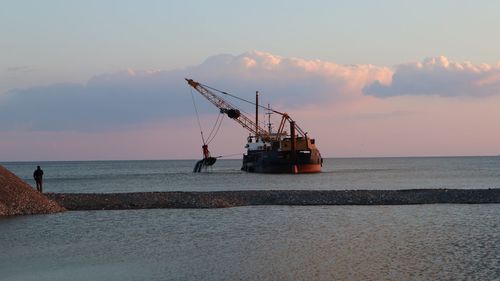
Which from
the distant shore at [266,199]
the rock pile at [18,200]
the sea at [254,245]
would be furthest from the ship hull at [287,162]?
the rock pile at [18,200]

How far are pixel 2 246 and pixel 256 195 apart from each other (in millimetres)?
23650

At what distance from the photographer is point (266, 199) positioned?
46.3m

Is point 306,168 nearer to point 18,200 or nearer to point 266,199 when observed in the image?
point 266,199

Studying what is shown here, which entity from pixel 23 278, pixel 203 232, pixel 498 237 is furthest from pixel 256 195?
pixel 23 278

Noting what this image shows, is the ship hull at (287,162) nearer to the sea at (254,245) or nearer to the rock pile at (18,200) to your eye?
the sea at (254,245)

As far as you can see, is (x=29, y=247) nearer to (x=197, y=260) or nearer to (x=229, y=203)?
(x=197, y=260)

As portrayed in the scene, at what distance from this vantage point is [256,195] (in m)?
47.6

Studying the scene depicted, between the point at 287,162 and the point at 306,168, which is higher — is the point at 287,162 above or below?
above

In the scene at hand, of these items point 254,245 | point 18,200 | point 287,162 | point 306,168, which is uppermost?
point 287,162

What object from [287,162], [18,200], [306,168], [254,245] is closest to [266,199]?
[18,200]

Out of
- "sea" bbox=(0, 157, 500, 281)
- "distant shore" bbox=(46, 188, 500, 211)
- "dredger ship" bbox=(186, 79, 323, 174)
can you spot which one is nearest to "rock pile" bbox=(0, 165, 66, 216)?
"sea" bbox=(0, 157, 500, 281)

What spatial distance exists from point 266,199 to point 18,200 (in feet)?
55.7

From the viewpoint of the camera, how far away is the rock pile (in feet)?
119

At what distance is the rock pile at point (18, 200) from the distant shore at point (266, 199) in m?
3.67
